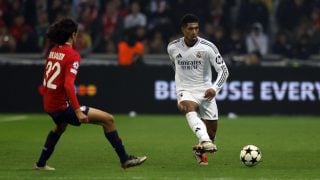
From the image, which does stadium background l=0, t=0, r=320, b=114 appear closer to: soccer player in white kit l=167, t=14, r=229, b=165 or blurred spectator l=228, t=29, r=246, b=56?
blurred spectator l=228, t=29, r=246, b=56

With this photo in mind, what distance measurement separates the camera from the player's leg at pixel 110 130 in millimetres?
11414

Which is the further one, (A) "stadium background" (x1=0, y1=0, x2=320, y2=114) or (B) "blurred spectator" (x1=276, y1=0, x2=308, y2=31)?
(B) "blurred spectator" (x1=276, y1=0, x2=308, y2=31)

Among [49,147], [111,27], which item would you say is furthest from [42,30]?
[49,147]

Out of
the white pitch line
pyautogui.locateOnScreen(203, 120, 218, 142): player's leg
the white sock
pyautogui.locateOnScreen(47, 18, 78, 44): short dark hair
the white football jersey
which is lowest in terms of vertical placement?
Answer: the white pitch line

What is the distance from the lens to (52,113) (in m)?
11.5

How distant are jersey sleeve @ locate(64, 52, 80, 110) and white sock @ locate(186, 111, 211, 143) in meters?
2.03

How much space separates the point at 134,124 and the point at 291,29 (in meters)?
6.77

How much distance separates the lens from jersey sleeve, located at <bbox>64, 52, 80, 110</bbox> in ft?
36.3

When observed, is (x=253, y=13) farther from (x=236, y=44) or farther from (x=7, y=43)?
(x=7, y=43)

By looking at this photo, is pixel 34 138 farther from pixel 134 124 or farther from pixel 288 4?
pixel 288 4

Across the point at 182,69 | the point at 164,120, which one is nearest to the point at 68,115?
the point at 182,69

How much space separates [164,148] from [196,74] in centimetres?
261

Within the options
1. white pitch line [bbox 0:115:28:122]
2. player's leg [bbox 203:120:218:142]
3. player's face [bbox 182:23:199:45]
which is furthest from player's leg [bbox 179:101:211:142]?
white pitch line [bbox 0:115:28:122]

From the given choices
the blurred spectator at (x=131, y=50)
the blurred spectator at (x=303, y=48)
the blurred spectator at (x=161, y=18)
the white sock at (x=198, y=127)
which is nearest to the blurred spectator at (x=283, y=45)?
the blurred spectator at (x=303, y=48)
